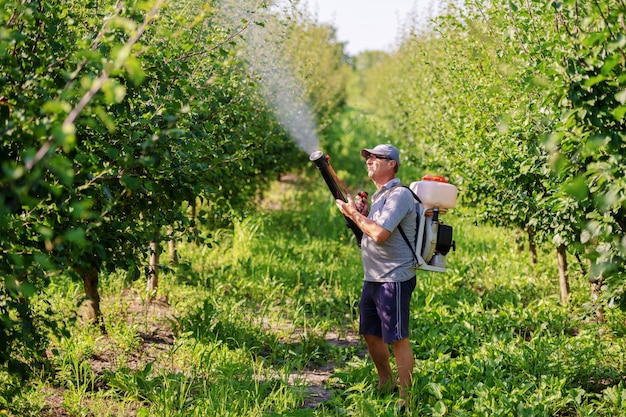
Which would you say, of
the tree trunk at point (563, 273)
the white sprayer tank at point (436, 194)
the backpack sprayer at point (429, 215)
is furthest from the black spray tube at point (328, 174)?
the tree trunk at point (563, 273)

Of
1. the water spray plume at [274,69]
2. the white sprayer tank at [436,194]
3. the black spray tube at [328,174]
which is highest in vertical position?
the water spray plume at [274,69]

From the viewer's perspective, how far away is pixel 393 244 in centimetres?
437

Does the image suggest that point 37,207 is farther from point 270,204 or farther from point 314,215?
point 270,204

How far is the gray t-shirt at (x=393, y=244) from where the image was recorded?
4.29 m

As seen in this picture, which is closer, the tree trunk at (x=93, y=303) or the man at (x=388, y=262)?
the man at (x=388, y=262)

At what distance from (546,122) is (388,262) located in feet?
4.27

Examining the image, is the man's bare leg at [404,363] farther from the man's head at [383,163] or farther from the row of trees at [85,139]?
the row of trees at [85,139]

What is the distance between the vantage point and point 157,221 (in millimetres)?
4090

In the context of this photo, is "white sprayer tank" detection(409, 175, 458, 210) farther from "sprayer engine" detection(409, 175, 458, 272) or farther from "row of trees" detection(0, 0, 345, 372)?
"row of trees" detection(0, 0, 345, 372)

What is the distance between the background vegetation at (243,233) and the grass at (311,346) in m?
0.02

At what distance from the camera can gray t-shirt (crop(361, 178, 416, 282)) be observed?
429 centimetres

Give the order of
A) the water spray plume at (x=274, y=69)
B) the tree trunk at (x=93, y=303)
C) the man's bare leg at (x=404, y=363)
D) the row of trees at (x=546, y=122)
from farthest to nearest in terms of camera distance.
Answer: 1. the water spray plume at (x=274, y=69)
2. the tree trunk at (x=93, y=303)
3. the man's bare leg at (x=404, y=363)
4. the row of trees at (x=546, y=122)

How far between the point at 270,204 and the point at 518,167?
7831 mm

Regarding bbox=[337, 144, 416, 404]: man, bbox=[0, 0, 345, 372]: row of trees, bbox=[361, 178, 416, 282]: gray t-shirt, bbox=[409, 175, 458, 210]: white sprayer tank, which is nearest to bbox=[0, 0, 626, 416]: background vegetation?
bbox=[0, 0, 345, 372]: row of trees
